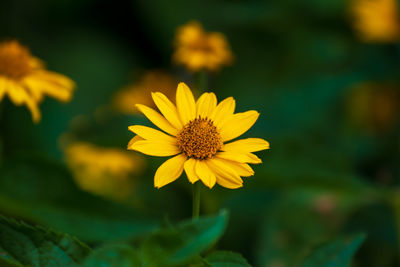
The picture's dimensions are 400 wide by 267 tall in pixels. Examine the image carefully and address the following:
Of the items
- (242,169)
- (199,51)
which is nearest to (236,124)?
(242,169)

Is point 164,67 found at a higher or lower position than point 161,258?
higher

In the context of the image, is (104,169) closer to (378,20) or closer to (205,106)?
(205,106)

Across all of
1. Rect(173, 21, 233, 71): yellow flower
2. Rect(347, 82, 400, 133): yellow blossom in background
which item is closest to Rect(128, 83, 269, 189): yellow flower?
Rect(173, 21, 233, 71): yellow flower

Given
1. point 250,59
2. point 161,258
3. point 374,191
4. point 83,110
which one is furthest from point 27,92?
point 250,59

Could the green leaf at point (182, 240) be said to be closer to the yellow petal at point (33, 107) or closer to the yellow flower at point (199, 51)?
the yellow petal at point (33, 107)

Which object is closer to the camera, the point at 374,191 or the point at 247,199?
the point at 374,191

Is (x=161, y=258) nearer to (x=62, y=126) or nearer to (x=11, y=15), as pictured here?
(x=62, y=126)

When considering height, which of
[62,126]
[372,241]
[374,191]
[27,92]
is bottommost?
[372,241]
